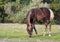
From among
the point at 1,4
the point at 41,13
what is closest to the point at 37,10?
the point at 41,13

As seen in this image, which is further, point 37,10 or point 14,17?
point 14,17

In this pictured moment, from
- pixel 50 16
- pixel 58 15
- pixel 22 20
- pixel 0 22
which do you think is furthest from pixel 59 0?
pixel 50 16

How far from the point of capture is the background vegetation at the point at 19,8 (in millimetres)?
30359

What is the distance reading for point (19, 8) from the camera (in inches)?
1233

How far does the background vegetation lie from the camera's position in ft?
99.6

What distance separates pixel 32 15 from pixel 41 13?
3.03ft

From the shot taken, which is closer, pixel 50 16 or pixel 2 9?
pixel 50 16

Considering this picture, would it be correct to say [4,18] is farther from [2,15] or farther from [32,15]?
[32,15]

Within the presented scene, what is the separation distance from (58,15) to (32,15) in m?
11.9

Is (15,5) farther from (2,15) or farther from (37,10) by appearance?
(37,10)

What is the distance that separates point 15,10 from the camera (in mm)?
31391

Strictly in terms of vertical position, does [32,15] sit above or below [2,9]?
above

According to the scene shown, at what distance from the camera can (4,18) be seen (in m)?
31.7

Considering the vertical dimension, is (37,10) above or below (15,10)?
above
